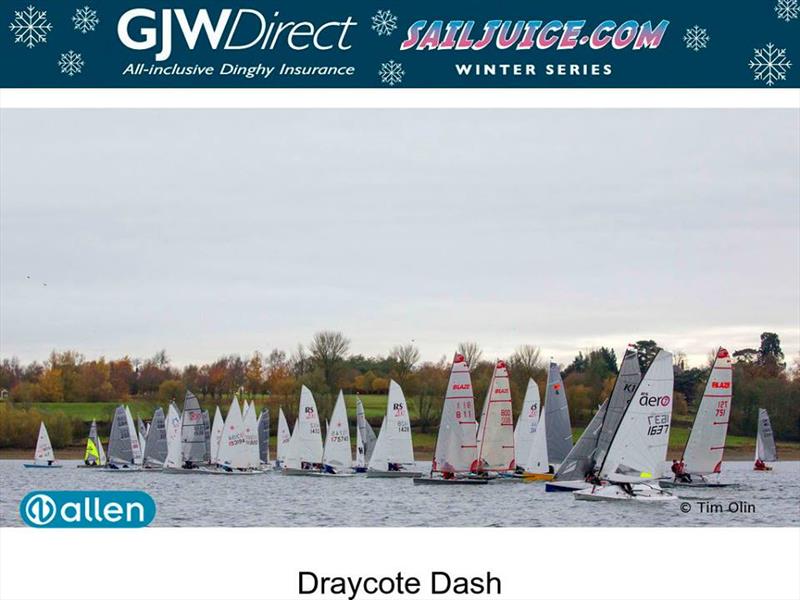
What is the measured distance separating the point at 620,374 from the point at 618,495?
18.4 ft

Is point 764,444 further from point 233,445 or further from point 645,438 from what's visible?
point 645,438

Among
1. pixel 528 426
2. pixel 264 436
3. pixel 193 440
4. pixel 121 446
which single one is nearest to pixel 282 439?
pixel 264 436

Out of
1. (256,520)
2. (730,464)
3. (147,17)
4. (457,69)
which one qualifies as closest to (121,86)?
(147,17)

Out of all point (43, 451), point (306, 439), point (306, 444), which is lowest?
point (43, 451)

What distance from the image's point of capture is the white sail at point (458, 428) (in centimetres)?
4888

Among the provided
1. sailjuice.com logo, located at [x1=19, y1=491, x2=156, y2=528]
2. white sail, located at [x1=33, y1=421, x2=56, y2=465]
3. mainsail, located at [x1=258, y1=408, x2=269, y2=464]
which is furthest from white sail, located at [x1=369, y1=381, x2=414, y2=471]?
sailjuice.com logo, located at [x1=19, y1=491, x2=156, y2=528]

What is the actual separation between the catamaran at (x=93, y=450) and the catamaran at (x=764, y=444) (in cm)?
3880

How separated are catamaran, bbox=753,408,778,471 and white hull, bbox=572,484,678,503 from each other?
27.1 meters

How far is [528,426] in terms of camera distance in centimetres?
5725

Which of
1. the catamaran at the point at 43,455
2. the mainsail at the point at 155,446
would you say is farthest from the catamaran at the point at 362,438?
the catamaran at the point at 43,455

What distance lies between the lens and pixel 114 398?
73688 mm

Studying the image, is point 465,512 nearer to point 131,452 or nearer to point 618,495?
point 618,495

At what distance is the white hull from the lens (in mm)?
36625

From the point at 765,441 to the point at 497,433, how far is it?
20862 millimetres
